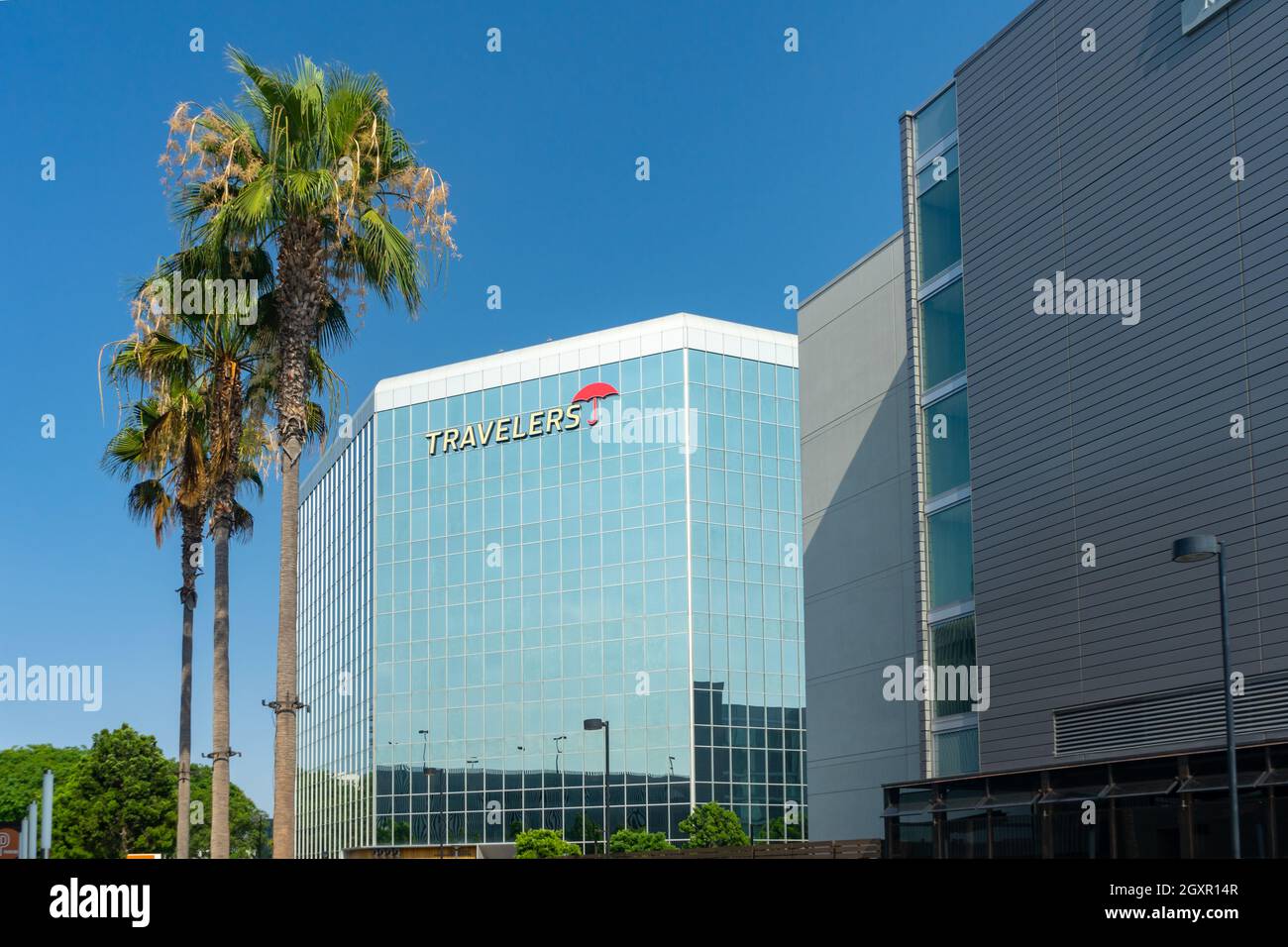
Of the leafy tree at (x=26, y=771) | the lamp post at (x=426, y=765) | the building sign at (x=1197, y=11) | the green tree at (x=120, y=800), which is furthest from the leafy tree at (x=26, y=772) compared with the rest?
the building sign at (x=1197, y=11)

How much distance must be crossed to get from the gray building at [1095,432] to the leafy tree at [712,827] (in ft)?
117

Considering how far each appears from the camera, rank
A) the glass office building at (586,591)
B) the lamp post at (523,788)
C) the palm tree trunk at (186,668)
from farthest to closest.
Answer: the lamp post at (523,788), the glass office building at (586,591), the palm tree trunk at (186,668)

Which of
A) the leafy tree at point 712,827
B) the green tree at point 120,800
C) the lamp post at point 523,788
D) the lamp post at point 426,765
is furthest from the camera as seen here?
the lamp post at point 426,765

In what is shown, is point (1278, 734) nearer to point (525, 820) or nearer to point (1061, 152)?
point (1061, 152)

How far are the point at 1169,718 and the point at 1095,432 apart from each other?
704cm

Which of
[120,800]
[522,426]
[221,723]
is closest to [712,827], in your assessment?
[120,800]

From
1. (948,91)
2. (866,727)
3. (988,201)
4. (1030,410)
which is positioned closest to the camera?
(1030,410)

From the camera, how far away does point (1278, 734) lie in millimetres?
27453

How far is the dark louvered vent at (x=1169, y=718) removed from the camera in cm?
2806

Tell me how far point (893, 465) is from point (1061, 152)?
1237cm

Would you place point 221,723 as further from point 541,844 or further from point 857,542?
point 541,844

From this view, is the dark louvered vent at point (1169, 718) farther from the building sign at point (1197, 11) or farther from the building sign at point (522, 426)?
the building sign at point (522, 426)
